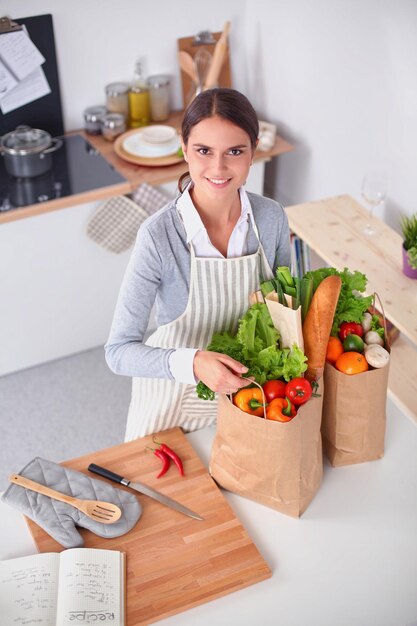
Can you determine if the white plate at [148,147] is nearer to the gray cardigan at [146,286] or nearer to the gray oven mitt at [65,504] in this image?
the gray cardigan at [146,286]

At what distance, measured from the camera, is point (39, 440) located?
2.95 m

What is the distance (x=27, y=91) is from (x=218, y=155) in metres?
1.90

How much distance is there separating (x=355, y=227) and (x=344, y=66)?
25.7 inches

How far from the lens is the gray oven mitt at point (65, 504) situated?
4.91 feet

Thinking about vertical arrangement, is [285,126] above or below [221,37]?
below

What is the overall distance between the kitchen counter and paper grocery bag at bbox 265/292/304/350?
1585mm

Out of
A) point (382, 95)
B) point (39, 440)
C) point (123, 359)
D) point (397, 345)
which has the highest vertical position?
point (382, 95)

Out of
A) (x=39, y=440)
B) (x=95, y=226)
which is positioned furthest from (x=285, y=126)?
(x=39, y=440)

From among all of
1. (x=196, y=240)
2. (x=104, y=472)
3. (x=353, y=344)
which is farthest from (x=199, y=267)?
(x=104, y=472)

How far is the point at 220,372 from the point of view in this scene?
1.44 metres

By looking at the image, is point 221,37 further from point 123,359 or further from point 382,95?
point 123,359

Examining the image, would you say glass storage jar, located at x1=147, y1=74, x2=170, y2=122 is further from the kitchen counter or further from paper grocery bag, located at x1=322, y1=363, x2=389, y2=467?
paper grocery bag, located at x1=322, y1=363, x2=389, y2=467

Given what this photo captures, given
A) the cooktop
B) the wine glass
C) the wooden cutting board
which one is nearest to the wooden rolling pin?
the cooktop

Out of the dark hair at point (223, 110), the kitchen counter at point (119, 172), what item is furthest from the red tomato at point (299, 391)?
the kitchen counter at point (119, 172)
